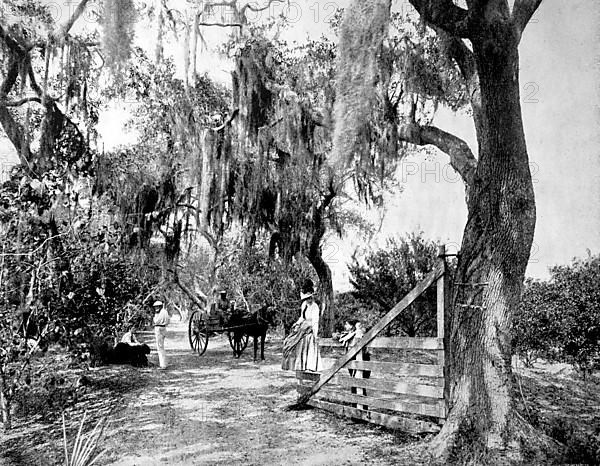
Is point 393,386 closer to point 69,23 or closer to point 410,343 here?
point 410,343

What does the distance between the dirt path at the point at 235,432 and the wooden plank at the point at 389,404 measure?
0.64 ft

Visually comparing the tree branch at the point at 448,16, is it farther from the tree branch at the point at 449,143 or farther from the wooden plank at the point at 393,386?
the wooden plank at the point at 393,386

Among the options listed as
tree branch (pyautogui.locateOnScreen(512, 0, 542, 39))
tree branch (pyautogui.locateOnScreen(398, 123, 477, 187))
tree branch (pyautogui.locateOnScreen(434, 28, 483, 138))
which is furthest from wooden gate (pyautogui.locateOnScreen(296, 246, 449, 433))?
tree branch (pyautogui.locateOnScreen(512, 0, 542, 39))

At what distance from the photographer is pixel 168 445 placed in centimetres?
429

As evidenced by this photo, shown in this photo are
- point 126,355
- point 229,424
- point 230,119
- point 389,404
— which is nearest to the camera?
point 389,404

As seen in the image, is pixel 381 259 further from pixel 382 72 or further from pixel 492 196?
pixel 492 196

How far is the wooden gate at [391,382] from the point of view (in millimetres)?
4070

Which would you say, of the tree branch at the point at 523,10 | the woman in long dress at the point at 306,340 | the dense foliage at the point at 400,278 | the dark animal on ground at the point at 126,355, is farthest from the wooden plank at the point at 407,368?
the dark animal on ground at the point at 126,355

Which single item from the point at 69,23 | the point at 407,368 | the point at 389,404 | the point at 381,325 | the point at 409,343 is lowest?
the point at 389,404

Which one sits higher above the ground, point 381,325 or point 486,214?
point 486,214

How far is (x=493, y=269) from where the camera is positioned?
3.82 m

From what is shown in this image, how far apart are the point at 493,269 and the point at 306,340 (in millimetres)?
2984

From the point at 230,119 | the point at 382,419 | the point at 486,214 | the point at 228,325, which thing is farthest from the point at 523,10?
the point at 228,325

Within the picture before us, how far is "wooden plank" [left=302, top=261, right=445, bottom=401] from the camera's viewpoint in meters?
4.08
